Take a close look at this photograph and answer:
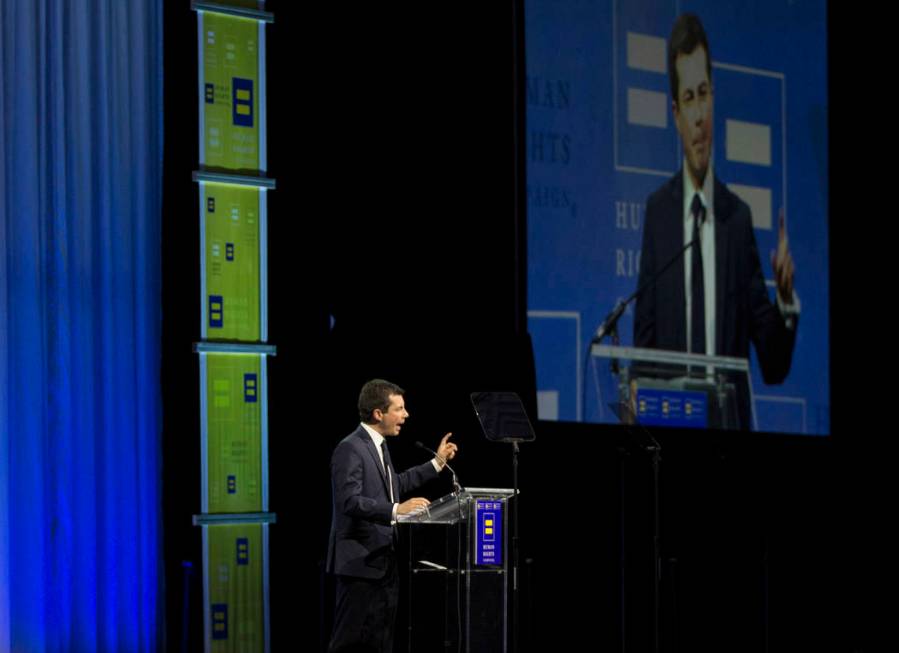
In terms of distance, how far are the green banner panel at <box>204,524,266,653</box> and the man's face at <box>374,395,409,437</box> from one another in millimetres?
Result: 961

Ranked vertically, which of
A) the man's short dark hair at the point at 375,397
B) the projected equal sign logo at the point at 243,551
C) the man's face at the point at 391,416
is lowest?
the projected equal sign logo at the point at 243,551

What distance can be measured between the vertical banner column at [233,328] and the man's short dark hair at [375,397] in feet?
2.64

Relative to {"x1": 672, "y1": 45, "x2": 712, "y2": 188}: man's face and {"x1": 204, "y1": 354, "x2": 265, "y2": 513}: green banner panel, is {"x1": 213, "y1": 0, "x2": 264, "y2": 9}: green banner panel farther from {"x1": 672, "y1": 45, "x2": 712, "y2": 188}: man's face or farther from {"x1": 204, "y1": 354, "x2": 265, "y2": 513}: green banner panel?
{"x1": 672, "y1": 45, "x2": 712, "y2": 188}: man's face

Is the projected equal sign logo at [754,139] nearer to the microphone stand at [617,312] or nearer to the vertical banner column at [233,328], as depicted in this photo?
the microphone stand at [617,312]

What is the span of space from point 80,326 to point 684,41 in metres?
3.65

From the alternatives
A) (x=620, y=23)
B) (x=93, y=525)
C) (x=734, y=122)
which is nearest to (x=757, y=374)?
(x=734, y=122)

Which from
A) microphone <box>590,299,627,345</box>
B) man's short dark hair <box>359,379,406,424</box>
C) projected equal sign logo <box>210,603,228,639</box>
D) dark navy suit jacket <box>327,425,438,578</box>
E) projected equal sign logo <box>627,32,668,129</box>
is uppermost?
projected equal sign logo <box>627,32,668,129</box>

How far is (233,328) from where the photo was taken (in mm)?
5898

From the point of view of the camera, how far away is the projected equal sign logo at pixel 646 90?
23.1ft

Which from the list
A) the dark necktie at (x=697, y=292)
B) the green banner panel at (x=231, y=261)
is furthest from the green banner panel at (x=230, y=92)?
the dark necktie at (x=697, y=292)

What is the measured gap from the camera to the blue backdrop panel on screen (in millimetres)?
6707

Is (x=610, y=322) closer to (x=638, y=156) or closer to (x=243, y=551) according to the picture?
(x=638, y=156)

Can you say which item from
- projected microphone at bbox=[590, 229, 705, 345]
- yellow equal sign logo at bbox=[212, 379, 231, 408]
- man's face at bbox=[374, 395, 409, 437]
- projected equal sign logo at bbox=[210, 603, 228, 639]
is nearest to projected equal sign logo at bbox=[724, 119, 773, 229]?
projected microphone at bbox=[590, 229, 705, 345]

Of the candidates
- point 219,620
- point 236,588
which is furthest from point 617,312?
point 219,620
